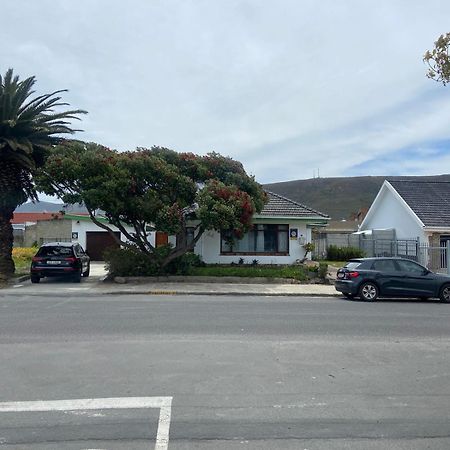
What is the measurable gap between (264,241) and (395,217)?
365 inches

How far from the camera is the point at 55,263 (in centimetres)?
2038

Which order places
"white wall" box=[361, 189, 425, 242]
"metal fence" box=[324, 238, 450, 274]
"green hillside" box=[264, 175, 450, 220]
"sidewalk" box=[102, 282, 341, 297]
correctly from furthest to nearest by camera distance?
1. "green hillside" box=[264, 175, 450, 220]
2. "white wall" box=[361, 189, 425, 242]
3. "metal fence" box=[324, 238, 450, 274]
4. "sidewalk" box=[102, 282, 341, 297]

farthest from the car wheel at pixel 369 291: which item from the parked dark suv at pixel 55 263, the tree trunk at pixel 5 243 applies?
the tree trunk at pixel 5 243

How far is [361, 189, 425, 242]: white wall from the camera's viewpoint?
26.9 meters

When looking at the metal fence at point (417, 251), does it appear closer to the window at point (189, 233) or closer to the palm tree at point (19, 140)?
the window at point (189, 233)

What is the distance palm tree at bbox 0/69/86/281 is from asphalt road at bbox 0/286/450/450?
31.5 ft

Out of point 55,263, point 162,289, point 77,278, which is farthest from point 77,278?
point 162,289

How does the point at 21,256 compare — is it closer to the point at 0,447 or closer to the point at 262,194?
the point at 262,194

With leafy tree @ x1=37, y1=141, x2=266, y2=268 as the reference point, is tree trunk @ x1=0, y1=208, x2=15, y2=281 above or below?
below

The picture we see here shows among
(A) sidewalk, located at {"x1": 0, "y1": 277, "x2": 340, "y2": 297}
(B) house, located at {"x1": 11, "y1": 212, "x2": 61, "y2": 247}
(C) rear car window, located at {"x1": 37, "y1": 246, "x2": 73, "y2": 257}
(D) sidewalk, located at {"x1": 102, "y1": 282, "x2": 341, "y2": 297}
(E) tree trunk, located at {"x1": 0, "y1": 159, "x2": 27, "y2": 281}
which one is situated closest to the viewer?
(A) sidewalk, located at {"x1": 0, "y1": 277, "x2": 340, "y2": 297}

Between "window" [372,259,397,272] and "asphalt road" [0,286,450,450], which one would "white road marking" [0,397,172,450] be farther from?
"window" [372,259,397,272]

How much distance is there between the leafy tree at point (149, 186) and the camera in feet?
61.8

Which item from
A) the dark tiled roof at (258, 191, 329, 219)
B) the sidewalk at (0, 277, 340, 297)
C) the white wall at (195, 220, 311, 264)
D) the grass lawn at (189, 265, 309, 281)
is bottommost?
the sidewalk at (0, 277, 340, 297)

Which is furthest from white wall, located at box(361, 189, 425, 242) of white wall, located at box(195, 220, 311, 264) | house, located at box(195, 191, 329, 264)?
white wall, located at box(195, 220, 311, 264)
